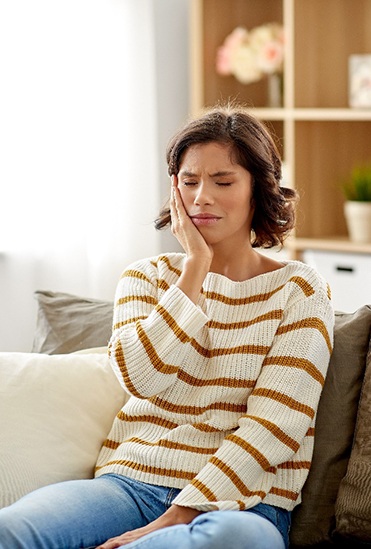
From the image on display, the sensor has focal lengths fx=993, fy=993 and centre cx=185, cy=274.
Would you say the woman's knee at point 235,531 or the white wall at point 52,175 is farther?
the white wall at point 52,175

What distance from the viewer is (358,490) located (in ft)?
6.16

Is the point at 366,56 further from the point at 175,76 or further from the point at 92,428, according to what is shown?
the point at 92,428

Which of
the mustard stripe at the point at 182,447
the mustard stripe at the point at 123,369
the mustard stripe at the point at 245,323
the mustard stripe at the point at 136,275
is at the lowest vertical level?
the mustard stripe at the point at 182,447

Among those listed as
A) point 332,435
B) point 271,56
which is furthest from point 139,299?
point 271,56

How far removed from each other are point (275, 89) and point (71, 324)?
205 centimetres

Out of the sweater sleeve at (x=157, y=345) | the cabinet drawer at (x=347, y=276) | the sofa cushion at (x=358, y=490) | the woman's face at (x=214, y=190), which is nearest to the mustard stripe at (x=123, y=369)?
→ the sweater sleeve at (x=157, y=345)

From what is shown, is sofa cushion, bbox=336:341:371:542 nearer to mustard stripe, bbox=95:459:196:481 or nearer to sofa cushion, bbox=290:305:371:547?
sofa cushion, bbox=290:305:371:547

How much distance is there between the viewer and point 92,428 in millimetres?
2088

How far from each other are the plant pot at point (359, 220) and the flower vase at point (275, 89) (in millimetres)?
570

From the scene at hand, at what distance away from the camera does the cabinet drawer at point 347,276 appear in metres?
3.75

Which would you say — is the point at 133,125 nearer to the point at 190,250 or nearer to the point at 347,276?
the point at 347,276

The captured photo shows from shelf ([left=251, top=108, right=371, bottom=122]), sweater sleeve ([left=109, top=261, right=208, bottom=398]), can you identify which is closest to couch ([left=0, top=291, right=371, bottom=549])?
sweater sleeve ([left=109, top=261, right=208, bottom=398])

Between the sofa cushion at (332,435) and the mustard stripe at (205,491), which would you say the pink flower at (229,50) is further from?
the mustard stripe at (205,491)

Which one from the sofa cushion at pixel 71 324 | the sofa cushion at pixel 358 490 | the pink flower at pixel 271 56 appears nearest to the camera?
the sofa cushion at pixel 358 490
